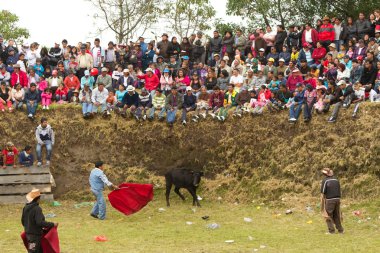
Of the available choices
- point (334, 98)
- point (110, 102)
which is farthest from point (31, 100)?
point (334, 98)

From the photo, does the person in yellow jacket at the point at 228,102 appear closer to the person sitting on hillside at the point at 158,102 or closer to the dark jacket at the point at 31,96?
the person sitting on hillside at the point at 158,102

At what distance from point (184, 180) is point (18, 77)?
9.40 m

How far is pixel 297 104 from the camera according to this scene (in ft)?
89.9

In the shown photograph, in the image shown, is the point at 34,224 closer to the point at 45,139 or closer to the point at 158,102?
the point at 45,139

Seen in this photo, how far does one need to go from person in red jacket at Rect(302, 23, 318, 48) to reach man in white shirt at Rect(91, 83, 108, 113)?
843 centimetres

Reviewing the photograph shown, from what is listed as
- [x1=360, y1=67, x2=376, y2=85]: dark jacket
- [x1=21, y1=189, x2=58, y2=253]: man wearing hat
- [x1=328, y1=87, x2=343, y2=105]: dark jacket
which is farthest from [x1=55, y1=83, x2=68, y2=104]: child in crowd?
[x1=21, y1=189, x2=58, y2=253]: man wearing hat

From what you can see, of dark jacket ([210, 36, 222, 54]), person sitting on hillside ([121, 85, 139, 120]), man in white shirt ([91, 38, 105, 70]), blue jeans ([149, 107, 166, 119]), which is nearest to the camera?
blue jeans ([149, 107, 166, 119])

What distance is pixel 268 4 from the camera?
4238cm

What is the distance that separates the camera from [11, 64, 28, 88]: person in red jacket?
31766 mm

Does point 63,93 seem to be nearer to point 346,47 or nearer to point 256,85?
point 256,85

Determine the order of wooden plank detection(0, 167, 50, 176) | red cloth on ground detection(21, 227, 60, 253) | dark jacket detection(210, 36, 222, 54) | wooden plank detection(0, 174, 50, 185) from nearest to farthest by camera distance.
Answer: red cloth on ground detection(21, 227, 60, 253)
wooden plank detection(0, 174, 50, 185)
wooden plank detection(0, 167, 50, 176)
dark jacket detection(210, 36, 222, 54)

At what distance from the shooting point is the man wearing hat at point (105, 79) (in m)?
32.1

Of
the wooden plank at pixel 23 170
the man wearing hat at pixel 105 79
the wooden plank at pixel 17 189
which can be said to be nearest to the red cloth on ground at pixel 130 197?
the wooden plank at pixel 17 189

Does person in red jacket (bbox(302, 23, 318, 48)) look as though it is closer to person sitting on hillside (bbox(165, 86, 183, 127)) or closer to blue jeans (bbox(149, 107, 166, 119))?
person sitting on hillside (bbox(165, 86, 183, 127))
